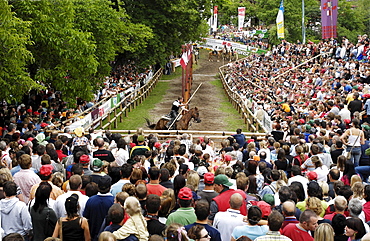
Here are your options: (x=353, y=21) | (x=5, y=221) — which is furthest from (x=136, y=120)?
(x=353, y=21)

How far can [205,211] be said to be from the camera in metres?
5.43

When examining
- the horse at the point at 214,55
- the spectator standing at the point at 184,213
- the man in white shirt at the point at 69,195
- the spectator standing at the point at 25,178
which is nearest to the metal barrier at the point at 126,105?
the spectator standing at the point at 25,178

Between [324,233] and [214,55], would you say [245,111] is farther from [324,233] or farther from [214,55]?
[214,55]

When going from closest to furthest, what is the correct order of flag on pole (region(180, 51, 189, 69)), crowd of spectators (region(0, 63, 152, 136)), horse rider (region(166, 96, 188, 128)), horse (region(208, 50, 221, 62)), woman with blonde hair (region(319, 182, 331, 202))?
1. woman with blonde hair (region(319, 182, 331, 202))
2. crowd of spectators (region(0, 63, 152, 136))
3. horse rider (region(166, 96, 188, 128))
4. flag on pole (region(180, 51, 189, 69))
5. horse (region(208, 50, 221, 62))

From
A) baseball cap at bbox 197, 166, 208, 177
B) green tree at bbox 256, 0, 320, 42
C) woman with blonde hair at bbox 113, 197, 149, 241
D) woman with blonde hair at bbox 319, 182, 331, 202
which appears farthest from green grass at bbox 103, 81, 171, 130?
green tree at bbox 256, 0, 320, 42

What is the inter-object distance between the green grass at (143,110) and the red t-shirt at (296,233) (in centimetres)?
1729

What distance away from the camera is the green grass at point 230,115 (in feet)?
76.2

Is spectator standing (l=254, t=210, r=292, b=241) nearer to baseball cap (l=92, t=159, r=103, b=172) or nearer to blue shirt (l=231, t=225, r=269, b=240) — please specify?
blue shirt (l=231, t=225, r=269, b=240)

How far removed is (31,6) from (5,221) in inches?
433

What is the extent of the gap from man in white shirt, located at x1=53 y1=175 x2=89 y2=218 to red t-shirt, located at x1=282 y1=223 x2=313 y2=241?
2980mm

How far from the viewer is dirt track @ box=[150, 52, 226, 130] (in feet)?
77.0

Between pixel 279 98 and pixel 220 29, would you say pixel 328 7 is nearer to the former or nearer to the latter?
pixel 279 98

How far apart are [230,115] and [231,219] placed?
2059 centimetres

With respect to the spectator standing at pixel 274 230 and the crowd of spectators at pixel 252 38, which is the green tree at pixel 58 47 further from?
the crowd of spectators at pixel 252 38
